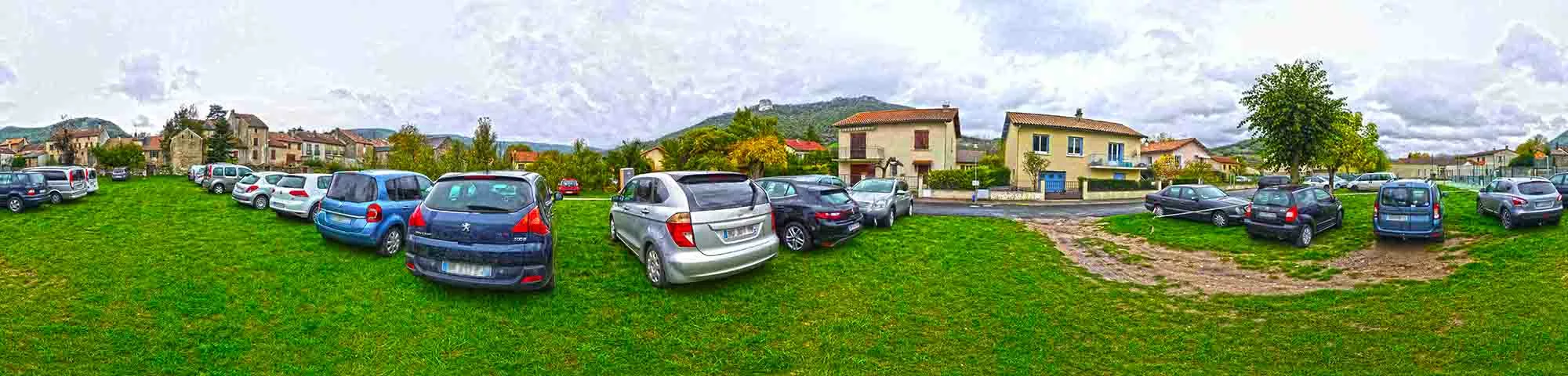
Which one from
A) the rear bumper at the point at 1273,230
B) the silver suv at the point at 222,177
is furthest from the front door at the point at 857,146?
the silver suv at the point at 222,177

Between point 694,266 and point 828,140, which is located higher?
point 828,140

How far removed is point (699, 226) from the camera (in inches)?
299

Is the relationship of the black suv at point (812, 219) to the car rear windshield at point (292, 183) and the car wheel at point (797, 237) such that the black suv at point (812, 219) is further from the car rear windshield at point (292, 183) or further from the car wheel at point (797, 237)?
the car rear windshield at point (292, 183)

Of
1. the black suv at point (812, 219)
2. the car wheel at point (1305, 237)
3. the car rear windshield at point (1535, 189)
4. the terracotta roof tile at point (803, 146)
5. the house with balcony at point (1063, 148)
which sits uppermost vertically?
the terracotta roof tile at point (803, 146)

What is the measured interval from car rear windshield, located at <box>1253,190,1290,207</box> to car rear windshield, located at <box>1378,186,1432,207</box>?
163cm

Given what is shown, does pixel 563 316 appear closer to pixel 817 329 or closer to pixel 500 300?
pixel 500 300

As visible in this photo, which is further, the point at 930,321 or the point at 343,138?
the point at 343,138

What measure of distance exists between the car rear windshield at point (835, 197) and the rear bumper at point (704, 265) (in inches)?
145

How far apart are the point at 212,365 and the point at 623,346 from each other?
3.42m

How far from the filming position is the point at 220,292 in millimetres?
7352

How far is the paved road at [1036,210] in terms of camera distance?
69.5 feet

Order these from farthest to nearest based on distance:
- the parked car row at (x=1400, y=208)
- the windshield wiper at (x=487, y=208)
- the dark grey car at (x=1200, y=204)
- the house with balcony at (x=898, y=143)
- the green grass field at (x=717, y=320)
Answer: the house with balcony at (x=898, y=143) → the dark grey car at (x=1200, y=204) → the parked car row at (x=1400, y=208) → the windshield wiper at (x=487, y=208) → the green grass field at (x=717, y=320)

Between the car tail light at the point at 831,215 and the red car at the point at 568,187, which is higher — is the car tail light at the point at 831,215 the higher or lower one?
the lower one

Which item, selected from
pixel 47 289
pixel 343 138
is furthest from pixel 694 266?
pixel 343 138
